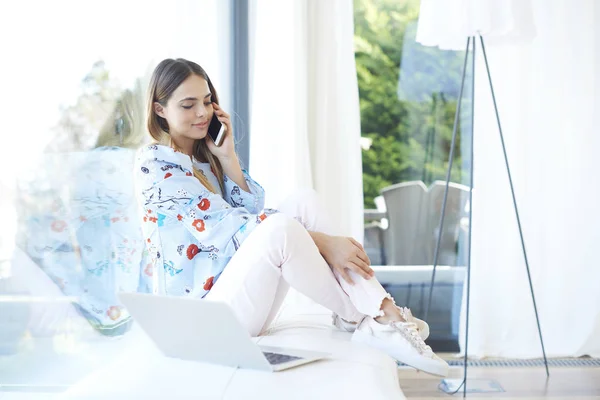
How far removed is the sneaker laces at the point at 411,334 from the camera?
2092mm

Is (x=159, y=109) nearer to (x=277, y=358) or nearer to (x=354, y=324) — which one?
(x=354, y=324)

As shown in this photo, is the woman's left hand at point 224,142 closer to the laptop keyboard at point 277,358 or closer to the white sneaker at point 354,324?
the white sneaker at point 354,324

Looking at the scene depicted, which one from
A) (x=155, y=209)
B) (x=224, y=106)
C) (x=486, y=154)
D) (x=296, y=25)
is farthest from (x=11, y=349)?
(x=486, y=154)

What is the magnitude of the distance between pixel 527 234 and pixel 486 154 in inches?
18.3

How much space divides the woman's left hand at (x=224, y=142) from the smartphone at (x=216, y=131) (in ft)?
0.04

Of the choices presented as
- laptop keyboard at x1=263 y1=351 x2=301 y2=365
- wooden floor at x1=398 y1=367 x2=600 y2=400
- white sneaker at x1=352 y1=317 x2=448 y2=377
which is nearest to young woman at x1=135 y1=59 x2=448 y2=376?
white sneaker at x1=352 y1=317 x2=448 y2=377

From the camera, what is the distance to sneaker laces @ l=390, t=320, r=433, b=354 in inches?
82.4

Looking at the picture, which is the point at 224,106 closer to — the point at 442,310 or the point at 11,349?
the point at 442,310

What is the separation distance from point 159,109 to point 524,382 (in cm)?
206

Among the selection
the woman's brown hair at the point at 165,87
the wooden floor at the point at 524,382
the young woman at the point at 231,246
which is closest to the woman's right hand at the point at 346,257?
the young woman at the point at 231,246

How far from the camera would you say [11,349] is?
1482 millimetres

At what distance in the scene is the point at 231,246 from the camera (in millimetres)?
2283

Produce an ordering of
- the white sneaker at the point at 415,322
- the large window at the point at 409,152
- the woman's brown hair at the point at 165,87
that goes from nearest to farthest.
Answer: the white sneaker at the point at 415,322 < the woman's brown hair at the point at 165,87 < the large window at the point at 409,152

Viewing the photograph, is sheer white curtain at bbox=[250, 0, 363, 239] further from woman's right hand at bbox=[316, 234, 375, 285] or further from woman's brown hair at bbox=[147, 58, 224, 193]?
woman's right hand at bbox=[316, 234, 375, 285]
